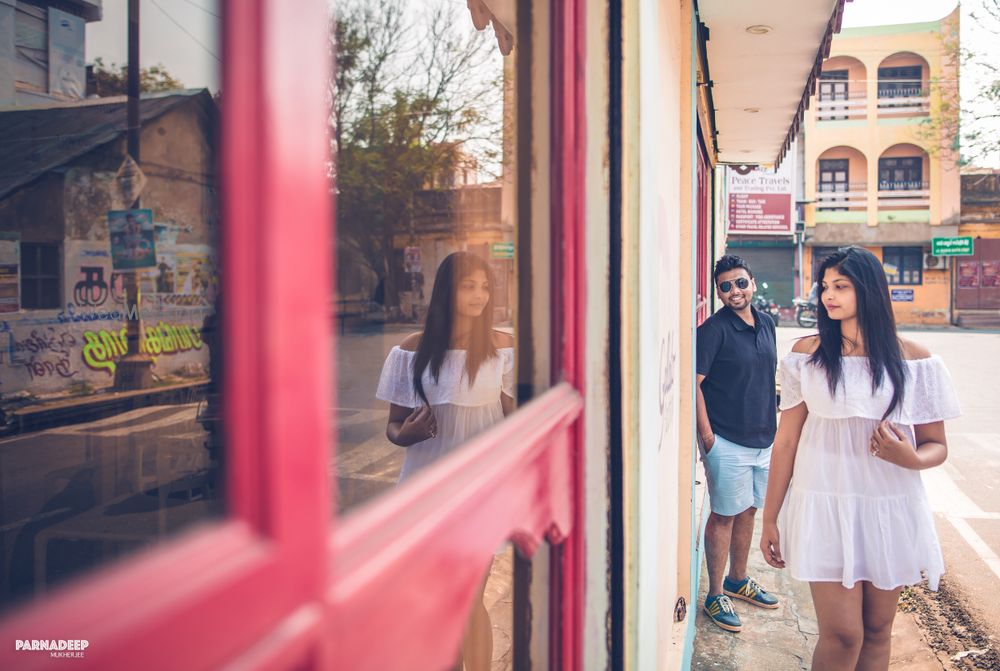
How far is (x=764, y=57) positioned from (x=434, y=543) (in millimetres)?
4106

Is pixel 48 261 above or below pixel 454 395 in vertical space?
above

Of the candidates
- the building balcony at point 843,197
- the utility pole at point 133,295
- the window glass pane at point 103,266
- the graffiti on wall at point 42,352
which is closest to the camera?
the window glass pane at point 103,266

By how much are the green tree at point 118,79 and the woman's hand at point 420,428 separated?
7573mm

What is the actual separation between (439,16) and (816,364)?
3.73 meters

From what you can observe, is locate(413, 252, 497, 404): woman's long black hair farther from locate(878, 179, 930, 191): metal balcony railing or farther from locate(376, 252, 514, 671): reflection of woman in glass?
locate(878, 179, 930, 191): metal balcony railing

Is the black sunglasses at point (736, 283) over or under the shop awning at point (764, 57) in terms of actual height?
under

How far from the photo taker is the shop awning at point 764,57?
10.7ft

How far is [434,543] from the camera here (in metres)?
0.64

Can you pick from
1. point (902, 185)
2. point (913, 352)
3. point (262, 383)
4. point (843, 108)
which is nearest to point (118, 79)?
point (913, 352)

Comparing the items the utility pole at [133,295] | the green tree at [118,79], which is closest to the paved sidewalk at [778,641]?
the utility pole at [133,295]

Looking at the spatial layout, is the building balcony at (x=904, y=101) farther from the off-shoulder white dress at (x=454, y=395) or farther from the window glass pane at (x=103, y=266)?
the off-shoulder white dress at (x=454, y=395)

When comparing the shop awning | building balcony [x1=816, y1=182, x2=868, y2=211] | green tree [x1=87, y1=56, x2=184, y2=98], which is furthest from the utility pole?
building balcony [x1=816, y1=182, x2=868, y2=211]

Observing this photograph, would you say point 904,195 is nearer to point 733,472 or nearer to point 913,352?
point 733,472

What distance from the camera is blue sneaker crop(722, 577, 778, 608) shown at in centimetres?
367
